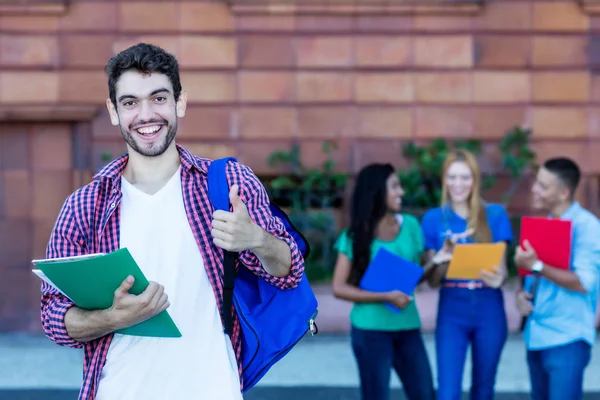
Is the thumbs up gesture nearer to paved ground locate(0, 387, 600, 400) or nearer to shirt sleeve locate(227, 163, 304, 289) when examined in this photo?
shirt sleeve locate(227, 163, 304, 289)

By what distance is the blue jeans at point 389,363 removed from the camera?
506 centimetres

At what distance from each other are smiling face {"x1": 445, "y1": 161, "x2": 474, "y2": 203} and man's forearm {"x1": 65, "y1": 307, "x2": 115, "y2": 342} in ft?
10.7

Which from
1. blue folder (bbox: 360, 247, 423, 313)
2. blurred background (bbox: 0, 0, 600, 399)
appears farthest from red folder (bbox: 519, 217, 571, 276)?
blurred background (bbox: 0, 0, 600, 399)

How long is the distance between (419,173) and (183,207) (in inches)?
259

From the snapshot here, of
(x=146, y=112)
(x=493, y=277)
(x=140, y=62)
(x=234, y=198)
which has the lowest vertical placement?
(x=493, y=277)

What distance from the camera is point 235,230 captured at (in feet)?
→ 8.15

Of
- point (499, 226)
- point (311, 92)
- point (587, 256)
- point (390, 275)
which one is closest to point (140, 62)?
point (390, 275)

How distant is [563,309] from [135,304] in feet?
10.4

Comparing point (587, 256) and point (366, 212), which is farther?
point (366, 212)

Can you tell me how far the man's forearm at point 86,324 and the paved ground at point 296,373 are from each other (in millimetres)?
4292

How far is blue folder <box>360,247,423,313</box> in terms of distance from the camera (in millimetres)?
4996

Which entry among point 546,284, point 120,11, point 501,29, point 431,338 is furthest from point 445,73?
point 546,284

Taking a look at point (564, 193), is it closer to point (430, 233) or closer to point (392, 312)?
point (430, 233)

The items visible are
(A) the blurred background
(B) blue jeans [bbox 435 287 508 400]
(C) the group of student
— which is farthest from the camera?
(A) the blurred background
